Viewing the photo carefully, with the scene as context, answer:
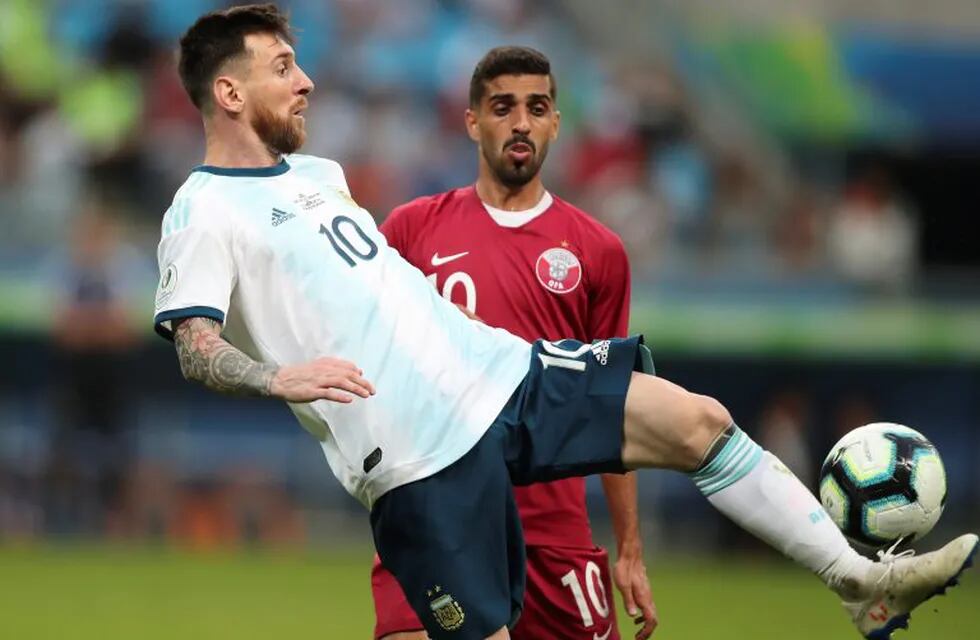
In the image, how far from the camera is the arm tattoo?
5340 mm

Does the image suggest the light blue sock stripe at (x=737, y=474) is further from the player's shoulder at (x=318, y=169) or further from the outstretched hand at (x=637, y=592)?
the player's shoulder at (x=318, y=169)

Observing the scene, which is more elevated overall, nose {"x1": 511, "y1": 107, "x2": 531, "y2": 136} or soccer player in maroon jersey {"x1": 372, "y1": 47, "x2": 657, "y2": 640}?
nose {"x1": 511, "y1": 107, "x2": 531, "y2": 136}

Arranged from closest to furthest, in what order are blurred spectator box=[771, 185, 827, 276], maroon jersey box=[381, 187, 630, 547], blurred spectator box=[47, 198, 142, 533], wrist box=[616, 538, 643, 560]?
1. wrist box=[616, 538, 643, 560]
2. maroon jersey box=[381, 187, 630, 547]
3. blurred spectator box=[47, 198, 142, 533]
4. blurred spectator box=[771, 185, 827, 276]

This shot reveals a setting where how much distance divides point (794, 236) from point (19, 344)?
6772 mm

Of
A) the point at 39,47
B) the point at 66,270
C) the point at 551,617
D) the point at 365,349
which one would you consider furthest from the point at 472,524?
the point at 39,47

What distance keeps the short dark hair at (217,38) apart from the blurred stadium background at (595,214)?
755 cm

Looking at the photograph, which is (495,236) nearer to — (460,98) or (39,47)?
(460,98)

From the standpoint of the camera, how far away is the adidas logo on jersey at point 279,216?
570 centimetres

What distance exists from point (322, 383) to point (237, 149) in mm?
1125

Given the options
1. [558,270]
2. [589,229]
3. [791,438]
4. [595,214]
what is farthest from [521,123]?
[595,214]

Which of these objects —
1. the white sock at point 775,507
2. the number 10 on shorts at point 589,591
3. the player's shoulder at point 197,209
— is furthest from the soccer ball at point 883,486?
the player's shoulder at point 197,209

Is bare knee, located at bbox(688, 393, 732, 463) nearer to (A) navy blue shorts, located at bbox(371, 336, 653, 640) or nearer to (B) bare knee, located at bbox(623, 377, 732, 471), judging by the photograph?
(B) bare knee, located at bbox(623, 377, 732, 471)

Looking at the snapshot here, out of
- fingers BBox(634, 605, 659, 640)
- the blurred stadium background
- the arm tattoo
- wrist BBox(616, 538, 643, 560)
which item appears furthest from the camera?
the blurred stadium background

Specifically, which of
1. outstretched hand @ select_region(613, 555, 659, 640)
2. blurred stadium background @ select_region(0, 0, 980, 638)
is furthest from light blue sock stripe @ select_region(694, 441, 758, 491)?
blurred stadium background @ select_region(0, 0, 980, 638)
